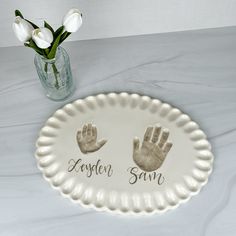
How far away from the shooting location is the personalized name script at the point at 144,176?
0.82 m

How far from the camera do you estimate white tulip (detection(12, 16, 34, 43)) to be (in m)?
0.75

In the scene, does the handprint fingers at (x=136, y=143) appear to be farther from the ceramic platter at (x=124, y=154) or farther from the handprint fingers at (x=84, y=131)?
the handprint fingers at (x=84, y=131)

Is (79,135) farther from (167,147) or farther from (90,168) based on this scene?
(167,147)

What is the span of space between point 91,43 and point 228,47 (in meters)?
0.38

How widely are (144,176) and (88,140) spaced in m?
0.16

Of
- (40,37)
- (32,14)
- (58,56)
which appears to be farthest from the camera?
(32,14)

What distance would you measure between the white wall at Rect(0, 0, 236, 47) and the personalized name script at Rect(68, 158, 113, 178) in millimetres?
402

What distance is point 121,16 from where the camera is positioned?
104 centimetres

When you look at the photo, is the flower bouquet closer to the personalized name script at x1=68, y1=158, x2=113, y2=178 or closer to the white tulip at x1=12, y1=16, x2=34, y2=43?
the white tulip at x1=12, y1=16, x2=34, y2=43

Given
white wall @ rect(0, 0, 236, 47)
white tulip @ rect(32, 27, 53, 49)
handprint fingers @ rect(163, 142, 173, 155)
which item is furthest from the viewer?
white wall @ rect(0, 0, 236, 47)

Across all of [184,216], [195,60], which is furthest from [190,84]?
[184,216]

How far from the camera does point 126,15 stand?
1.04 m

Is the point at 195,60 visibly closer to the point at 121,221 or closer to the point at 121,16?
the point at 121,16

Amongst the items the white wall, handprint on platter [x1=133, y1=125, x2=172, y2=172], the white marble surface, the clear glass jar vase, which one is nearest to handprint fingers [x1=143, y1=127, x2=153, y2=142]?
handprint on platter [x1=133, y1=125, x2=172, y2=172]
